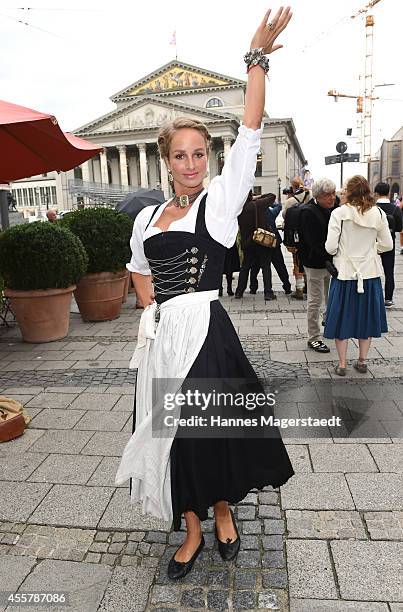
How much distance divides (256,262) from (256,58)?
286 inches

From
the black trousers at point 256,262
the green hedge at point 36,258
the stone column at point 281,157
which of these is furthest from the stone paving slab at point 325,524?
the stone column at point 281,157

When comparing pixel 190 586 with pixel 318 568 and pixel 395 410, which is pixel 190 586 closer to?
pixel 318 568

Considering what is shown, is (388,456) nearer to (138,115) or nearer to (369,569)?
(369,569)

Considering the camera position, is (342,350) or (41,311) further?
(41,311)

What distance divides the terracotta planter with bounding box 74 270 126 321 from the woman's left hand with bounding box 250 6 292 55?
6004 millimetres

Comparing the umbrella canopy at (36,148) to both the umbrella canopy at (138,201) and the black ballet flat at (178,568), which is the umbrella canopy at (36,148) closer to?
the black ballet flat at (178,568)

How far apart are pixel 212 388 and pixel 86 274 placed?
5825mm

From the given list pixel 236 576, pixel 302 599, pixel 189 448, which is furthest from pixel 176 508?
pixel 302 599

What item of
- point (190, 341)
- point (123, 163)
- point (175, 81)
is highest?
point (175, 81)

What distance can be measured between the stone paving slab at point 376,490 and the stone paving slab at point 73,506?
4.77 feet

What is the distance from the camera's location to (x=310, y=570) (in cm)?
239

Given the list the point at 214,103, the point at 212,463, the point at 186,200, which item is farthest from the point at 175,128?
the point at 214,103

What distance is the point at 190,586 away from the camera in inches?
91.5

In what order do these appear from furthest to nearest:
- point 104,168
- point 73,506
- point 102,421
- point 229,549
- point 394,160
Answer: point 394,160 → point 104,168 → point 102,421 → point 73,506 → point 229,549
